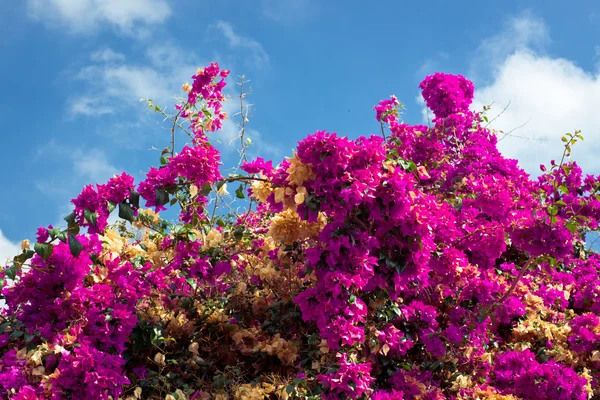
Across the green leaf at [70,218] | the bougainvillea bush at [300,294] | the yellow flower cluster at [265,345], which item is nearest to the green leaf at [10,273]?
the bougainvillea bush at [300,294]

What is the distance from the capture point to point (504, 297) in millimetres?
4320

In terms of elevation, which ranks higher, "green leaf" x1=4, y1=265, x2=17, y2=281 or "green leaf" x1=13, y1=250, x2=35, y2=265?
"green leaf" x1=13, y1=250, x2=35, y2=265

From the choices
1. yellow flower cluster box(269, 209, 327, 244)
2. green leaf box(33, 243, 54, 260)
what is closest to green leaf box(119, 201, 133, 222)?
green leaf box(33, 243, 54, 260)

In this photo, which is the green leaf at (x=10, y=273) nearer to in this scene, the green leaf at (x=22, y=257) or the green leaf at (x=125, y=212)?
the green leaf at (x=22, y=257)

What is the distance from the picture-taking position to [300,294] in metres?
3.37

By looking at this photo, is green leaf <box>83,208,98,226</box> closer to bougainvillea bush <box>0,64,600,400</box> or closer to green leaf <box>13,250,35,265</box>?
bougainvillea bush <box>0,64,600,400</box>

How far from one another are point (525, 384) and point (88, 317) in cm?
294

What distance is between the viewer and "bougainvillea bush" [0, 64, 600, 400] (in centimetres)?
328

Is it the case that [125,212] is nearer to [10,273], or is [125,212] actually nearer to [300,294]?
[10,273]

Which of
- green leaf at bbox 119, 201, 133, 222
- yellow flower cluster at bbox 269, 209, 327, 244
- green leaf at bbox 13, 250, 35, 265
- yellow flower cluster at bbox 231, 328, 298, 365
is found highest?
green leaf at bbox 119, 201, 133, 222

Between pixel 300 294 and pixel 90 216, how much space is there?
129cm

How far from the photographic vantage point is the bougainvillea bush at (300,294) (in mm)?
3277

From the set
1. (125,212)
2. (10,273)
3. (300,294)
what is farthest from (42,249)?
(300,294)

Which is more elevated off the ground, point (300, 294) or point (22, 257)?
point (22, 257)
